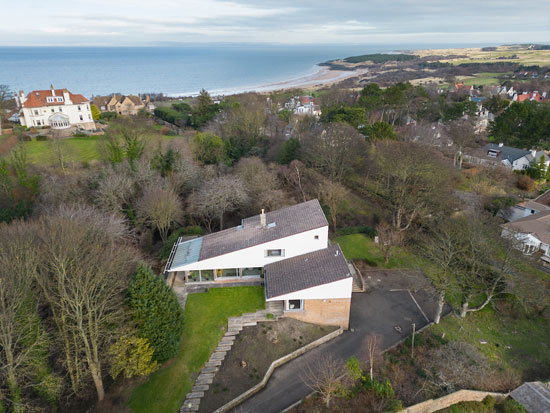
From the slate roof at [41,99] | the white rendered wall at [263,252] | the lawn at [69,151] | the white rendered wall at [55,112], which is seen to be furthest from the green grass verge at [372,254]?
the slate roof at [41,99]

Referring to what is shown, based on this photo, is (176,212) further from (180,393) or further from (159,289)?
(180,393)

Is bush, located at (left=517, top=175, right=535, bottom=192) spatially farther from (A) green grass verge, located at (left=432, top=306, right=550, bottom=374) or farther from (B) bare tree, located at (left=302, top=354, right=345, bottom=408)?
(B) bare tree, located at (left=302, top=354, right=345, bottom=408)

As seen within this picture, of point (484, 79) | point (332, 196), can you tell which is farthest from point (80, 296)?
point (484, 79)

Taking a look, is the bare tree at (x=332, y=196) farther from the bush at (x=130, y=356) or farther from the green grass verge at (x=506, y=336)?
the bush at (x=130, y=356)

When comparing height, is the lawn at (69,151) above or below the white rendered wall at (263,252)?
above

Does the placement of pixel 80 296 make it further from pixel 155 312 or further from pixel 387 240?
pixel 387 240

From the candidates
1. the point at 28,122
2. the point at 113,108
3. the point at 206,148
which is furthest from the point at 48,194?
the point at 113,108

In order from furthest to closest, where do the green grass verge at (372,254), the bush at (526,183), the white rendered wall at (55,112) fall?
the white rendered wall at (55,112)
the bush at (526,183)
the green grass verge at (372,254)
